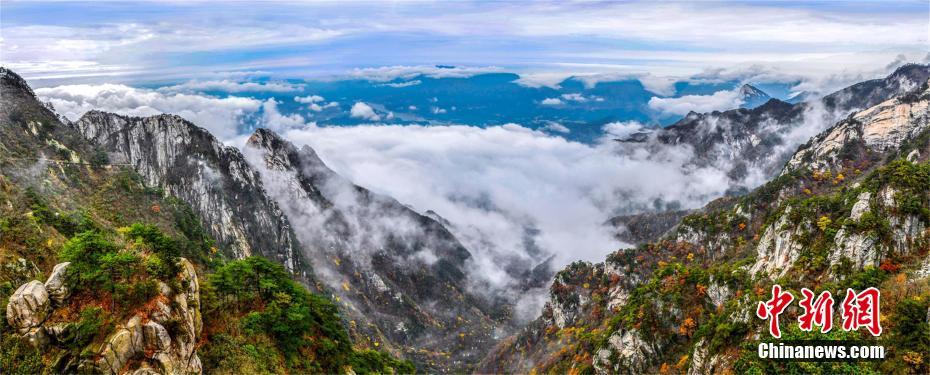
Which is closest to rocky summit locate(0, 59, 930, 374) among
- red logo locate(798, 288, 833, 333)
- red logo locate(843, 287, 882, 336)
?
red logo locate(843, 287, 882, 336)

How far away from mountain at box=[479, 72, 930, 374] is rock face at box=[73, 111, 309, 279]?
104m

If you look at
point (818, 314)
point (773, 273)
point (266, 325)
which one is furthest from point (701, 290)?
point (266, 325)

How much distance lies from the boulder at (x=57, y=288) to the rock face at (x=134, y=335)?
32cm

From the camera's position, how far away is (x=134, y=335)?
3472cm

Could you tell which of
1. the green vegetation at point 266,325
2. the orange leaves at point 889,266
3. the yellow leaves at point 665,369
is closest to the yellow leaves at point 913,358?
the orange leaves at point 889,266

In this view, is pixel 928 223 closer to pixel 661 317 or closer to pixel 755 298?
pixel 755 298

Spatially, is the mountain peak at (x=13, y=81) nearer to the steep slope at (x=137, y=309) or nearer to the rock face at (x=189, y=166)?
the rock face at (x=189, y=166)

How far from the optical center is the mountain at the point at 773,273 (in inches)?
1978

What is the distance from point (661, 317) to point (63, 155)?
379ft

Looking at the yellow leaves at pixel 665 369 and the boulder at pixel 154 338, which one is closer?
the boulder at pixel 154 338

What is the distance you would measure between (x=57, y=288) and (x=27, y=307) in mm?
2097

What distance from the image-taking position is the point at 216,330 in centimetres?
4419

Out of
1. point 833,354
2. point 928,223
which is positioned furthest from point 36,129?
point 928,223

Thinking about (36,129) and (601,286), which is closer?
(36,129)
